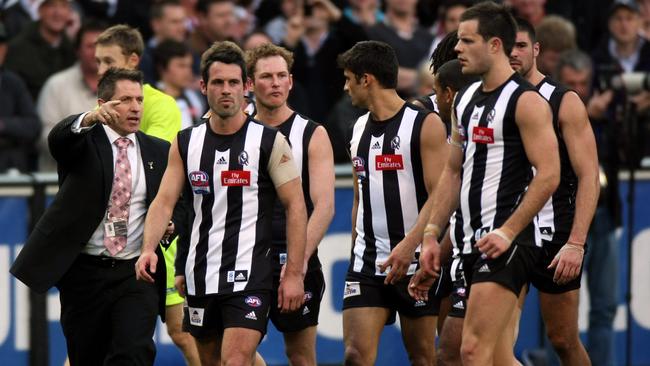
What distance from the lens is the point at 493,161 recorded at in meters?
8.16

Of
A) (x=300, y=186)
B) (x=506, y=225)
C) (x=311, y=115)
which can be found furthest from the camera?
(x=311, y=115)

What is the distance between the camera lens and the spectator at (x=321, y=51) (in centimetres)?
1419

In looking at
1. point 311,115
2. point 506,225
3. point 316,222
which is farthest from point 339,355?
point 506,225

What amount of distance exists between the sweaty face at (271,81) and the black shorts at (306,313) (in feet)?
3.74

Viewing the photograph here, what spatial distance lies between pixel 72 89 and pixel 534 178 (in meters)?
5.71

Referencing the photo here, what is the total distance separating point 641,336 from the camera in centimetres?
1273

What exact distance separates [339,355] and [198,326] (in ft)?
12.4

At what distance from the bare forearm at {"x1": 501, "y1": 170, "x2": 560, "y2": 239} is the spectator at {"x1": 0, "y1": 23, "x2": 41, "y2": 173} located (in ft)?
19.0

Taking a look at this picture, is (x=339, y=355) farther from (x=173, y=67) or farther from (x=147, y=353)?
(x=147, y=353)

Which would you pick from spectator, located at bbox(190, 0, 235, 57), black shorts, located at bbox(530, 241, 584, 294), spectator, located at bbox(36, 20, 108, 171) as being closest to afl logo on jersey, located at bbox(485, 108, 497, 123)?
black shorts, located at bbox(530, 241, 584, 294)

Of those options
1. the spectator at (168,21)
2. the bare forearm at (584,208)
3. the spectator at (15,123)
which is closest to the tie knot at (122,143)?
the bare forearm at (584,208)

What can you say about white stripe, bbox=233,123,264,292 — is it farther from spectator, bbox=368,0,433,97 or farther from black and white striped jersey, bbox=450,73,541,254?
spectator, bbox=368,0,433,97

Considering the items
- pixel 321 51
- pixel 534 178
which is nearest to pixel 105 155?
pixel 534 178

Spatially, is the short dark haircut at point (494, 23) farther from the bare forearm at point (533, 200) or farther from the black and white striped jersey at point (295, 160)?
the black and white striped jersey at point (295, 160)
